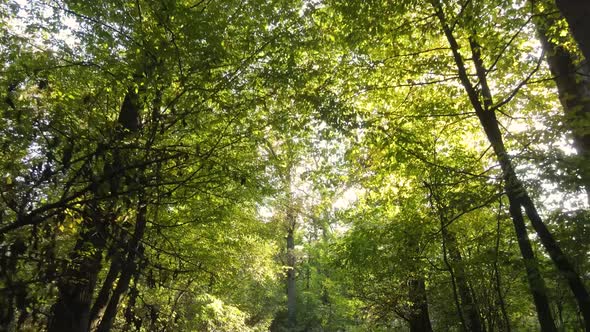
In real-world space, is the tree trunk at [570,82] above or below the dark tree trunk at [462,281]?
above

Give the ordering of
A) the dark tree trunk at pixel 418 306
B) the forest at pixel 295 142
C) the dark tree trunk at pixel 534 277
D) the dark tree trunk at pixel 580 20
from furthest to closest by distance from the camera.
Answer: the dark tree trunk at pixel 418 306 → the dark tree trunk at pixel 534 277 → the forest at pixel 295 142 → the dark tree trunk at pixel 580 20

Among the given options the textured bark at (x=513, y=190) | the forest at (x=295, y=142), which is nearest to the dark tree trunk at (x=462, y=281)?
the forest at (x=295, y=142)

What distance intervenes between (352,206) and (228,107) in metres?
6.25

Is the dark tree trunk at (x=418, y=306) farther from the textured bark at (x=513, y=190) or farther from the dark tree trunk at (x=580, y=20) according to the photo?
the dark tree trunk at (x=580, y=20)

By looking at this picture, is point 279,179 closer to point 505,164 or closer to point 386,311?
point 386,311

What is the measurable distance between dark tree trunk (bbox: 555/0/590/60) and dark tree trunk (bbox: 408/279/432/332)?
288 inches

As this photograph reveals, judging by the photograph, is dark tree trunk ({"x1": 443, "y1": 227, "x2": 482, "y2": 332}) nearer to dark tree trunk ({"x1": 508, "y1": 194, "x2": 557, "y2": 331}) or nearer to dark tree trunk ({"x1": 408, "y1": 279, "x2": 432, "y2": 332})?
dark tree trunk ({"x1": 408, "y1": 279, "x2": 432, "y2": 332})

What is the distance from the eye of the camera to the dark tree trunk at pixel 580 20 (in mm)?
2719

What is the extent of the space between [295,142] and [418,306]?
5.39 meters

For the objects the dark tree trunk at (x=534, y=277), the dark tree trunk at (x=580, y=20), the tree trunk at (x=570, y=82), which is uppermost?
the tree trunk at (x=570, y=82)

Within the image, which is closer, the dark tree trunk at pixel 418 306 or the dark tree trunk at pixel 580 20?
the dark tree trunk at pixel 580 20

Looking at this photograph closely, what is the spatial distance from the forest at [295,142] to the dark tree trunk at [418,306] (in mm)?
53

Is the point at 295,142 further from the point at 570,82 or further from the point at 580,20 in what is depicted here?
the point at 580,20

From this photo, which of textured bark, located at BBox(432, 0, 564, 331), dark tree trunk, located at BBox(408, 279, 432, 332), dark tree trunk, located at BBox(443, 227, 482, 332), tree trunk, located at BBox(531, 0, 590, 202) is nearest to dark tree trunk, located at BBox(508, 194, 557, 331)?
textured bark, located at BBox(432, 0, 564, 331)
